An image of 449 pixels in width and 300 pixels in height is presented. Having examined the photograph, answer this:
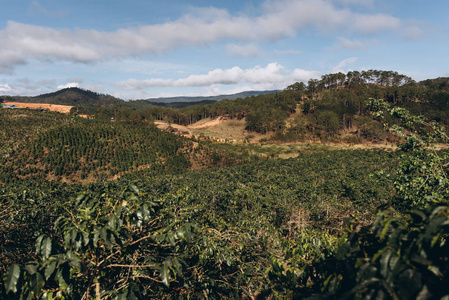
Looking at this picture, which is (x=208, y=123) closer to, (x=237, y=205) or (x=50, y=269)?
(x=237, y=205)

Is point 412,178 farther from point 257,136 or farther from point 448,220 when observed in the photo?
point 257,136

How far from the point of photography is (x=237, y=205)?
655 inches

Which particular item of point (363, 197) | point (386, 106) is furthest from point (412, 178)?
point (363, 197)

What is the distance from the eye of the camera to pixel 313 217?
603 inches

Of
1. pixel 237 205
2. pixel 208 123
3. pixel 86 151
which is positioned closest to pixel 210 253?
pixel 237 205

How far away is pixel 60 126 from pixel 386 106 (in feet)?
223

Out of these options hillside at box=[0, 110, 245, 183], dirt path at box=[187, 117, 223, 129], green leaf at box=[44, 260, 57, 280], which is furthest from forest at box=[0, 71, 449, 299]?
dirt path at box=[187, 117, 223, 129]

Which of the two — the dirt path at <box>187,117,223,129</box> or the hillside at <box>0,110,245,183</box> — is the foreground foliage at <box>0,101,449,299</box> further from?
the dirt path at <box>187,117,223,129</box>

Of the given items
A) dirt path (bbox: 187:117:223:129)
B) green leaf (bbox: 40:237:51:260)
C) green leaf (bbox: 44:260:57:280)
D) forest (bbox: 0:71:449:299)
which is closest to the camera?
green leaf (bbox: 44:260:57:280)

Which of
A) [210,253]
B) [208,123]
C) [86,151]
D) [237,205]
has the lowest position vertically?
[86,151]

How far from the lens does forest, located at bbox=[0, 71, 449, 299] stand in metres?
2.38

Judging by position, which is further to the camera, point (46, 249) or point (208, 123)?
point (208, 123)

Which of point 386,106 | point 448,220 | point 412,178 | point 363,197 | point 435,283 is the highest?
point 386,106

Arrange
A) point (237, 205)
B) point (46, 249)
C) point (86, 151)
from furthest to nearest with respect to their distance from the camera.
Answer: point (86, 151)
point (237, 205)
point (46, 249)
